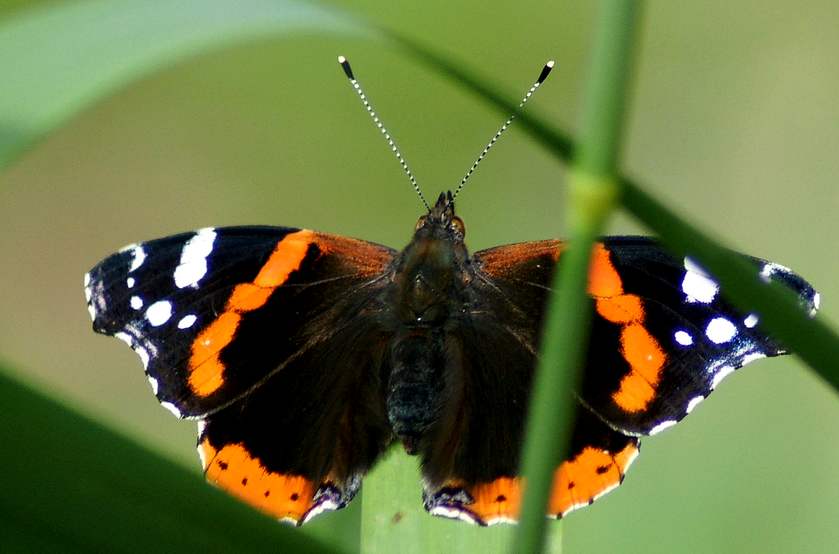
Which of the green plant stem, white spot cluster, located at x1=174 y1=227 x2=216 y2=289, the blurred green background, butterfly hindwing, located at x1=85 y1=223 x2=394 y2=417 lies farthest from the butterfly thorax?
the blurred green background

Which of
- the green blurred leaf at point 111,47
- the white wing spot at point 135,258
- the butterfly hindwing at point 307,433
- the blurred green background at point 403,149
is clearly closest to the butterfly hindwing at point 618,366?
the butterfly hindwing at point 307,433

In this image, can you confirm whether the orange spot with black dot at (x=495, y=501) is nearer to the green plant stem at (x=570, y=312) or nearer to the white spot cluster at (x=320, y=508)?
the white spot cluster at (x=320, y=508)

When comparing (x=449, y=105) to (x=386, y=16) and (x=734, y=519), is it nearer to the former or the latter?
(x=386, y=16)

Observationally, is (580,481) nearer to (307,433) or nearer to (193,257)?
(307,433)

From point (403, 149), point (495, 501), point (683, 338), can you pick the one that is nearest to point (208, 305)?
point (495, 501)

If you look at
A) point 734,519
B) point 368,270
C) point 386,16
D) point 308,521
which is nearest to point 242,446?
point 308,521

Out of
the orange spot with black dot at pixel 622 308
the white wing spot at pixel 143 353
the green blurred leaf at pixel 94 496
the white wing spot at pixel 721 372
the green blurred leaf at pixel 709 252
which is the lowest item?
the white wing spot at pixel 143 353

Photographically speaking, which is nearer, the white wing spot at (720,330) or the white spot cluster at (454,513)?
the white spot cluster at (454,513)
